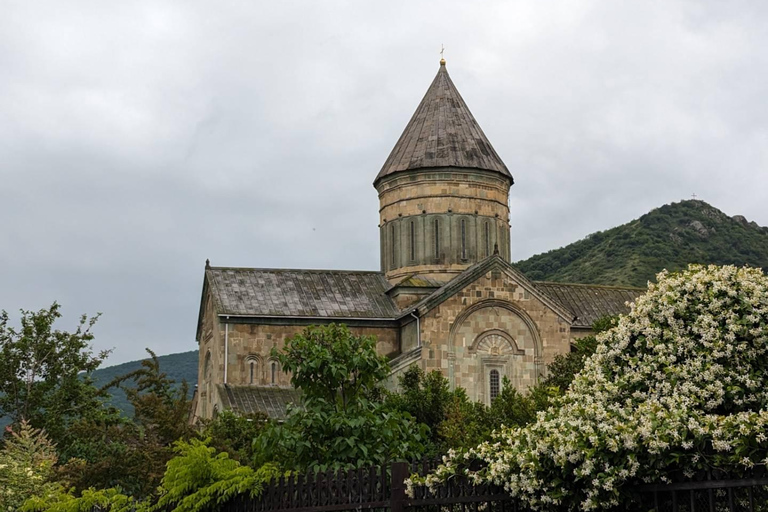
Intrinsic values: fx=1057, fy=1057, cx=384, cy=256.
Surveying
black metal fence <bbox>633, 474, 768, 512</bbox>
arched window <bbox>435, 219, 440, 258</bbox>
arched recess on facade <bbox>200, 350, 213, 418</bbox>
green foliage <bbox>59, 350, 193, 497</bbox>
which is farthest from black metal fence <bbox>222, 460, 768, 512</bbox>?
arched window <bbox>435, 219, 440, 258</bbox>

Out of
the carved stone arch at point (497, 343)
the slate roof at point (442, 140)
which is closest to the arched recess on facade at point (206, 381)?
the slate roof at point (442, 140)

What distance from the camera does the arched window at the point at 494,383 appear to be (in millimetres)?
28906

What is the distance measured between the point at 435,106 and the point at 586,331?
8809 mm

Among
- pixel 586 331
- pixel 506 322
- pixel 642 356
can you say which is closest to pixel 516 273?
pixel 506 322

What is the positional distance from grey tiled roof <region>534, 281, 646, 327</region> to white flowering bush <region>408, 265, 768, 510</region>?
23.4 m

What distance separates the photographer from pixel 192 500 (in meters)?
10.5

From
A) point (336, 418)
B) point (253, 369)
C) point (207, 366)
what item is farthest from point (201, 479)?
point (207, 366)

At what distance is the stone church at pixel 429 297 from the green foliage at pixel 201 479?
16.7 m

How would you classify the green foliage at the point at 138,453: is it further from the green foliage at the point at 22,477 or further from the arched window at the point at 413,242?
the arched window at the point at 413,242

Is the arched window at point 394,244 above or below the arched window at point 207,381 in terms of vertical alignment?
above

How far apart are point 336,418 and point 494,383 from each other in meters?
18.3

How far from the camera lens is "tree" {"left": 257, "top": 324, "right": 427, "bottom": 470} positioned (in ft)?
36.5

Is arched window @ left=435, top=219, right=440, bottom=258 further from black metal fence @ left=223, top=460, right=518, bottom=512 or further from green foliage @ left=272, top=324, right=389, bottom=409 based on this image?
black metal fence @ left=223, top=460, right=518, bottom=512

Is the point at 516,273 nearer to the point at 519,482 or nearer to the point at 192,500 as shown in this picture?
the point at 192,500
